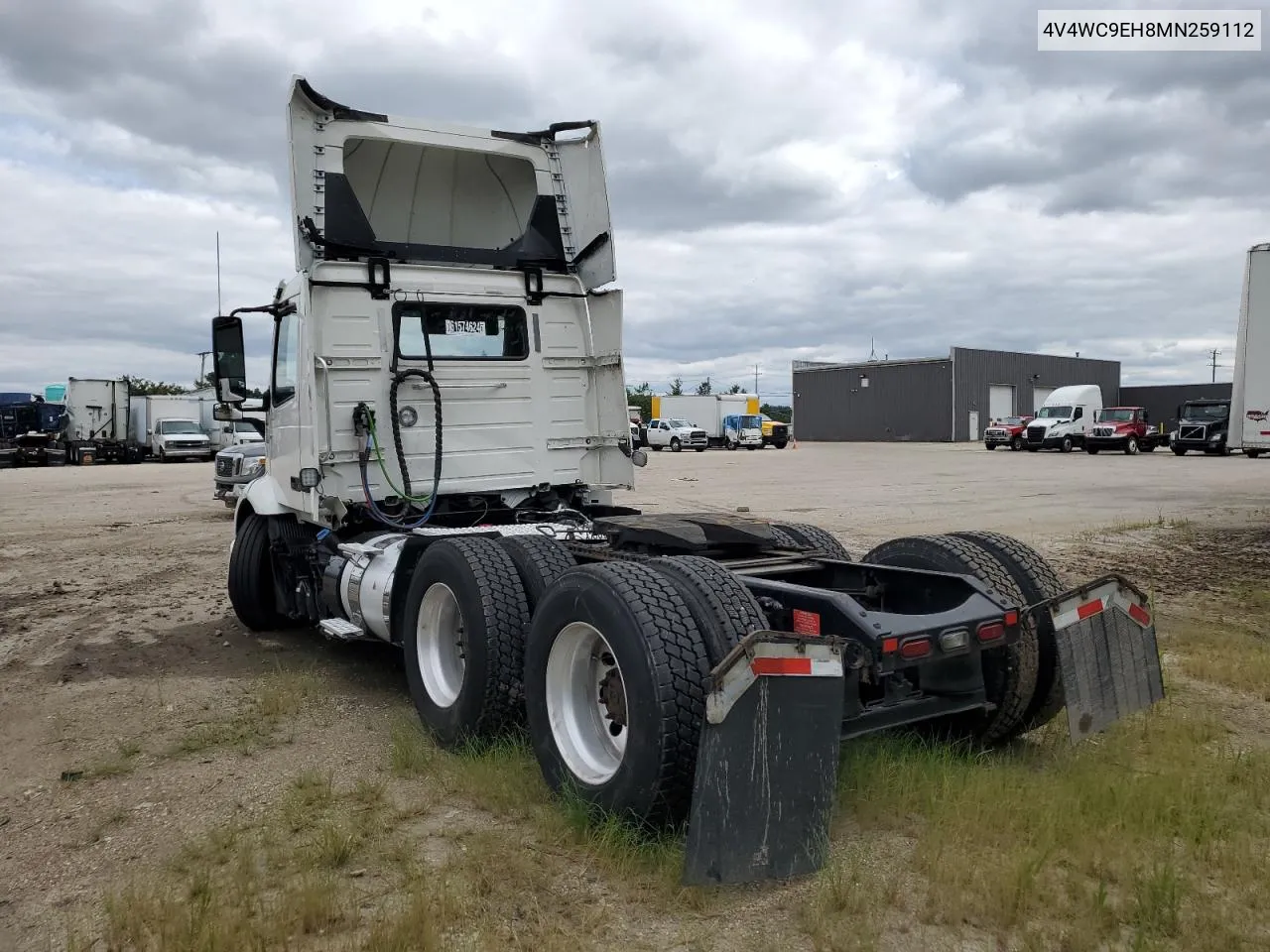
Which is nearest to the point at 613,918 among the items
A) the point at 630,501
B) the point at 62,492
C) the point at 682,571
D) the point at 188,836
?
the point at 682,571

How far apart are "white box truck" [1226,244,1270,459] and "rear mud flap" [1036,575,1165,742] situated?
11356 mm

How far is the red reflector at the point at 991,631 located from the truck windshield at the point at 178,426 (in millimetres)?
38643

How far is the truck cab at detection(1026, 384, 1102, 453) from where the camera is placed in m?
39.5

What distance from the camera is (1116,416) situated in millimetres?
37906

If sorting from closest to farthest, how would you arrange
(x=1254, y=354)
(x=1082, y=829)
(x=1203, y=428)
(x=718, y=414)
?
(x=1082, y=829)
(x=1254, y=354)
(x=1203, y=428)
(x=718, y=414)

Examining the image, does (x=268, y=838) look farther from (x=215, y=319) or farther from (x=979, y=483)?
(x=979, y=483)

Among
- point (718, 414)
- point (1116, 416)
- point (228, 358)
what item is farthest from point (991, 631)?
point (718, 414)

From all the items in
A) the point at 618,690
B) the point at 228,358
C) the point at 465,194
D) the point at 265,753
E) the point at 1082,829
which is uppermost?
the point at 465,194

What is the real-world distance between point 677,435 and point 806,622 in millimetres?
44489

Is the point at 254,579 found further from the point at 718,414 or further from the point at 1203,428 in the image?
the point at 718,414

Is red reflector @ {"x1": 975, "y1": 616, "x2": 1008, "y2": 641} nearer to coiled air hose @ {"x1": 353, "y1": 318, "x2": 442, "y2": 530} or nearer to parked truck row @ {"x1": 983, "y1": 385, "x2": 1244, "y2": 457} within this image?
coiled air hose @ {"x1": 353, "y1": 318, "x2": 442, "y2": 530}

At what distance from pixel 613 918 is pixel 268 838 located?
1.42m

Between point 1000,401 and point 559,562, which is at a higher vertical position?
point 1000,401

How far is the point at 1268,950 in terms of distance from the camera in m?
2.79
